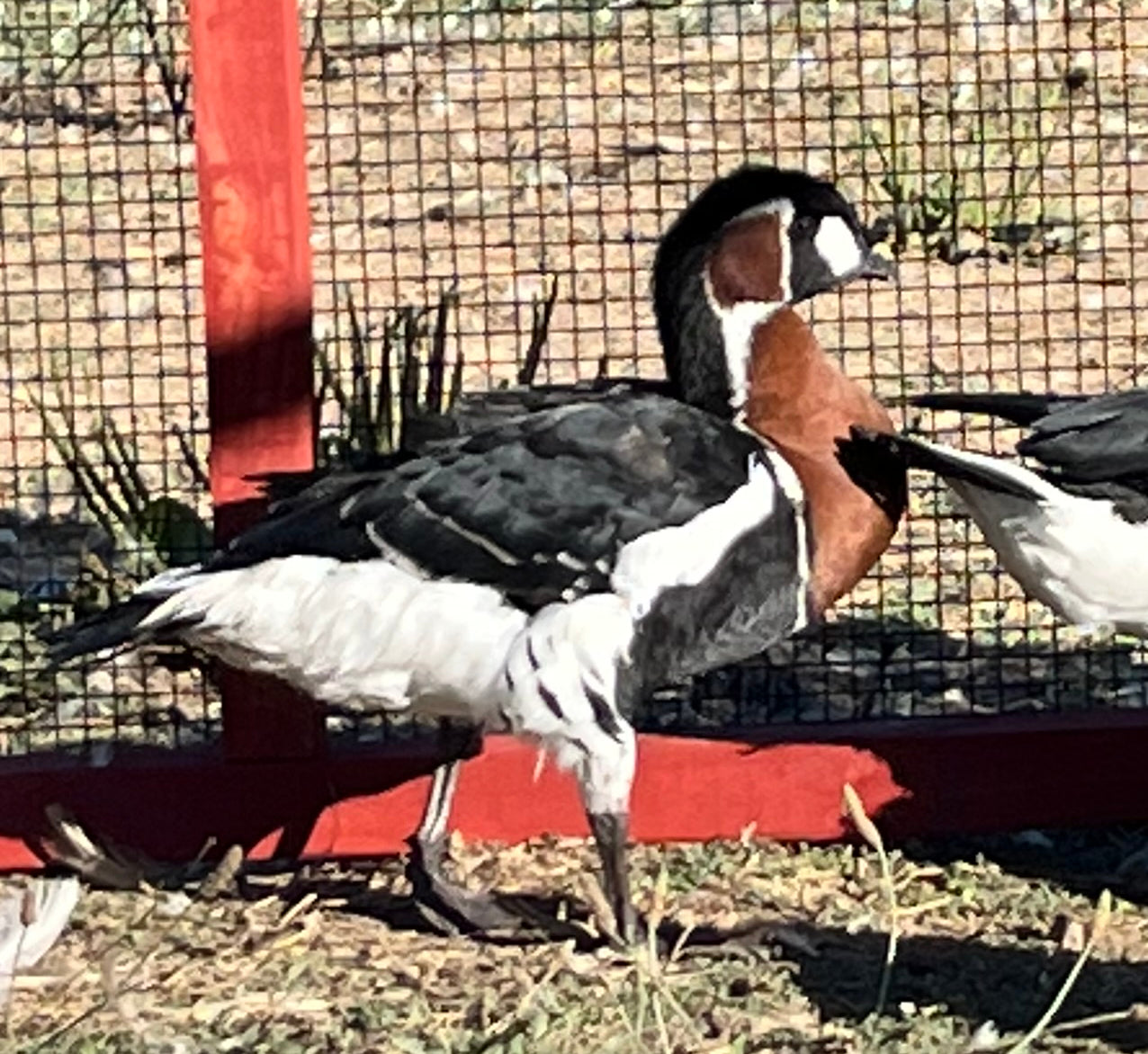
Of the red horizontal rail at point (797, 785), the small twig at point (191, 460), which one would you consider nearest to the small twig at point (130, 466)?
the small twig at point (191, 460)

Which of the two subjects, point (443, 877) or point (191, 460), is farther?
point (191, 460)

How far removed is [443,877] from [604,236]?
2306 millimetres

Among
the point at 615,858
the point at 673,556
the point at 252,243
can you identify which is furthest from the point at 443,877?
the point at 252,243

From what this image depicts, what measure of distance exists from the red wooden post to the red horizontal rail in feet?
1.96

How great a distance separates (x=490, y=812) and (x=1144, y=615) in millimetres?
1319

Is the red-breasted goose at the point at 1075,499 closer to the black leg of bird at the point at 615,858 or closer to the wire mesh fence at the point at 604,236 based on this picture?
the black leg of bird at the point at 615,858

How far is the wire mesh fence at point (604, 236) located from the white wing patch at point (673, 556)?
1.08 metres

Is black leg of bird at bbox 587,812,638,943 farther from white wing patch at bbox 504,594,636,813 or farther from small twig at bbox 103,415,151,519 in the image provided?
small twig at bbox 103,415,151,519

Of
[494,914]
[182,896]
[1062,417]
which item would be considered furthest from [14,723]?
[1062,417]

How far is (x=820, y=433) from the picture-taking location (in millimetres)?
5320

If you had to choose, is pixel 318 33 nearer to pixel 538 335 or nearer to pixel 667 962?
pixel 538 335

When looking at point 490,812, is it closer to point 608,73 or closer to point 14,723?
point 14,723

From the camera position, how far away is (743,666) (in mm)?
6414

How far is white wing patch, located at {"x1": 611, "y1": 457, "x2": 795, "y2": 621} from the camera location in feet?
16.4
